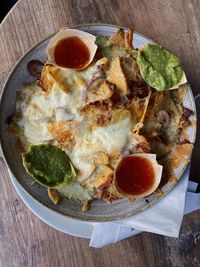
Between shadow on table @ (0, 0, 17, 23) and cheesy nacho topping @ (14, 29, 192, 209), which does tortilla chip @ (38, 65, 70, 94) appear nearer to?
cheesy nacho topping @ (14, 29, 192, 209)

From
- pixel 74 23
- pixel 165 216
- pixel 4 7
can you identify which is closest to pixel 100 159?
pixel 165 216

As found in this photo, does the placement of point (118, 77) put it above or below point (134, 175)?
above

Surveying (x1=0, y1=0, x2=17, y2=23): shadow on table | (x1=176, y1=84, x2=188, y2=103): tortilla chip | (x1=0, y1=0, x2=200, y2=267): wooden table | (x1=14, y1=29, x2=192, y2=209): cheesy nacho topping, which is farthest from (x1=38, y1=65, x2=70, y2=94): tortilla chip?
(x1=0, y1=0, x2=17, y2=23): shadow on table

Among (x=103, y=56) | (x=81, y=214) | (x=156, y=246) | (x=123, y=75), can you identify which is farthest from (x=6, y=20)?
(x=156, y=246)

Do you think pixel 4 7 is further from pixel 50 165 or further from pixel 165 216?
pixel 165 216

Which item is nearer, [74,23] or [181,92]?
[181,92]

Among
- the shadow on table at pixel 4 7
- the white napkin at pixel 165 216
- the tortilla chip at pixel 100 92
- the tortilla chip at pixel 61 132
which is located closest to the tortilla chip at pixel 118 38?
the tortilla chip at pixel 100 92

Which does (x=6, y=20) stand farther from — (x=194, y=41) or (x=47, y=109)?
(x=194, y=41)
